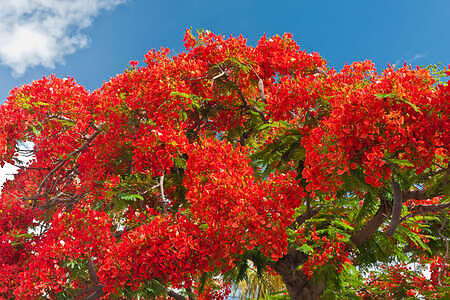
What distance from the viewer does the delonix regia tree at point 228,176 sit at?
355 cm

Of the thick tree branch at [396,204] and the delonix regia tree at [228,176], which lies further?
the thick tree branch at [396,204]

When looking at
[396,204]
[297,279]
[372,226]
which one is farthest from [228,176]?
[297,279]

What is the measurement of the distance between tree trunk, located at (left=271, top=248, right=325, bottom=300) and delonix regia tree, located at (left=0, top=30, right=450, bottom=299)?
0.02 m

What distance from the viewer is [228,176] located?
4.48 meters

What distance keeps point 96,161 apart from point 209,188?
10.0ft

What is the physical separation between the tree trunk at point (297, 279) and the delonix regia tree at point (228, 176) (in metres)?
0.02

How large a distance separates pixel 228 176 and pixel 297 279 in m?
2.81

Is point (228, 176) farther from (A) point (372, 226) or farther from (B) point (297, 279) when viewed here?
(B) point (297, 279)

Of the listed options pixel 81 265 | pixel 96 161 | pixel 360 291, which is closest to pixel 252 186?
pixel 81 265

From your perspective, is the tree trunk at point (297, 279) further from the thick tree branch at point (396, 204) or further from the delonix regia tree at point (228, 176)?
the thick tree branch at point (396, 204)

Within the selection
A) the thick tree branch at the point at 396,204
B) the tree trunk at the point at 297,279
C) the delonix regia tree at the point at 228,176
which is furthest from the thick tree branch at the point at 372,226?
the tree trunk at the point at 297,279

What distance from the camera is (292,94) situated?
18.8ft

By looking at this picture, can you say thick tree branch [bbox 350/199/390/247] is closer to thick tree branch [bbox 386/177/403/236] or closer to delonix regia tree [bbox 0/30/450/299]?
delonix regia tree [bbox 0/30/450/299]

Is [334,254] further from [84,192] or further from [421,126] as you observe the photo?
[84,192]
